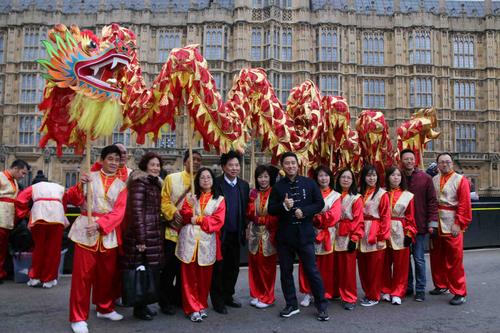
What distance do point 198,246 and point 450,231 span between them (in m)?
3.22

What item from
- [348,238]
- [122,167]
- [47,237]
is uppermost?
[122,167]

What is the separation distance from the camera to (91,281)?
414 centimetres

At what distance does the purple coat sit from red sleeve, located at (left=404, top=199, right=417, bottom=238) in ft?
0.42

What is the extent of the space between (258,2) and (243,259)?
72.3 ft

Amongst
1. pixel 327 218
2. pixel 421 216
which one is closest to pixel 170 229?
pixel 327 218

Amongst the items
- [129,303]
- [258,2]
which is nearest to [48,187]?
[129,303]

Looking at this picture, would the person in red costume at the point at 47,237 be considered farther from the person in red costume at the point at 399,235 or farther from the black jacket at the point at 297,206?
the person in red costume at the point at 399,235

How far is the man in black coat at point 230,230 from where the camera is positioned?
486cm

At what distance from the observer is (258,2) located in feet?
85.8

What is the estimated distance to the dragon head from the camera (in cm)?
423

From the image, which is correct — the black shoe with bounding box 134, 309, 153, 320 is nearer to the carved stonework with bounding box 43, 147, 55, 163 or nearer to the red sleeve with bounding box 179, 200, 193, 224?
the red sleeve with bounding box 179, 200, 193, 224

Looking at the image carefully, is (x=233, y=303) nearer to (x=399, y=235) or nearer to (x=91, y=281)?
(x=91, y=281)

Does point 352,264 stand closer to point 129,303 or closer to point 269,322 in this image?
point 269,322

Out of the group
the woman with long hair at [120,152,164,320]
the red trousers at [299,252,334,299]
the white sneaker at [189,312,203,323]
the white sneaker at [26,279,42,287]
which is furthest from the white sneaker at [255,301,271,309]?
the white sneaker at [26,279,42,287]
